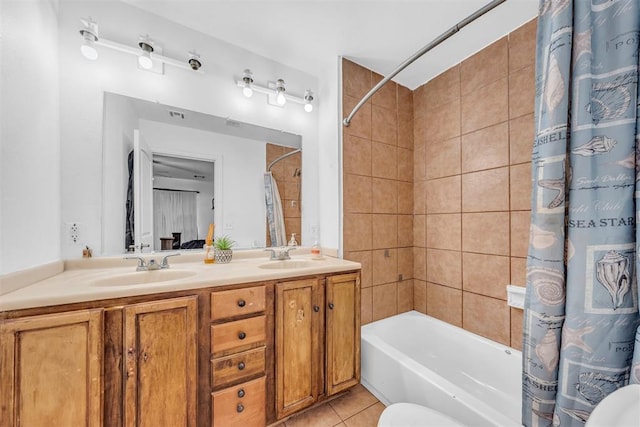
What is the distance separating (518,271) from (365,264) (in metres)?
1.02

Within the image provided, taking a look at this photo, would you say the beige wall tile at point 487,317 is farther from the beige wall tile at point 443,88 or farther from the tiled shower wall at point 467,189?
the beige wall tile at point 443,88

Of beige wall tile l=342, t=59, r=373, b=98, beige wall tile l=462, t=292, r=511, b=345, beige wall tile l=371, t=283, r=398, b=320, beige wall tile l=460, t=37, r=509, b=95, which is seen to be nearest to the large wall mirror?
beige wall tile l=342, t=59, r=373, b=98

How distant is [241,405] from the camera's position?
3.89 feet

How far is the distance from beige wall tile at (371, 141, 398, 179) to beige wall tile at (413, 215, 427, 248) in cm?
46

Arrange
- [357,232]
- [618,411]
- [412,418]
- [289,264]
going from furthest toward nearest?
[357,232]
[289,264]
[412,418]
[618,411]

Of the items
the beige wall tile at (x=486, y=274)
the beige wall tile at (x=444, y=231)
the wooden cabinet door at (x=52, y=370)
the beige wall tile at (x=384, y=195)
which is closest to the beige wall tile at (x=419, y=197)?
the beige wall tile at (x=444, y=231)

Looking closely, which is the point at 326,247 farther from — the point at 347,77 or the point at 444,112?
the point at 444,112

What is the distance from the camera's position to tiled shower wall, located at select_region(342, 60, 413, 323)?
6.40ft

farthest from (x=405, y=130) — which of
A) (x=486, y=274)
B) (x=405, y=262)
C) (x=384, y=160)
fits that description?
(x=486, y=274)

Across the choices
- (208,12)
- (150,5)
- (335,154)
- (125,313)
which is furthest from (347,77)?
(125,313)

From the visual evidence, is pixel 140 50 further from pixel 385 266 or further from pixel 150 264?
pixel 385 266

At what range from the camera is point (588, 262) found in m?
0.75

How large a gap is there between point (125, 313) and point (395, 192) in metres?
2.00

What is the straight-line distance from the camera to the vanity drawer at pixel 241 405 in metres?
1.13
